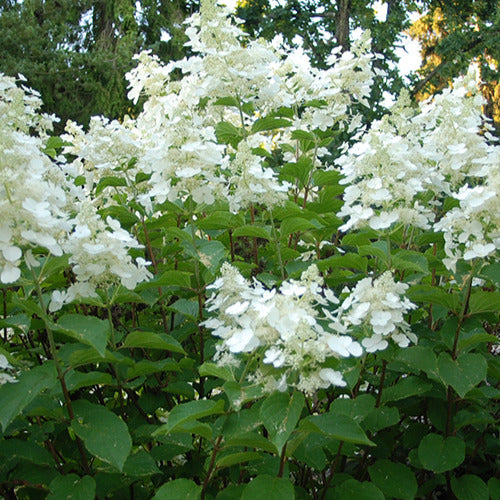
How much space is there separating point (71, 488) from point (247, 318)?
0.79 metres

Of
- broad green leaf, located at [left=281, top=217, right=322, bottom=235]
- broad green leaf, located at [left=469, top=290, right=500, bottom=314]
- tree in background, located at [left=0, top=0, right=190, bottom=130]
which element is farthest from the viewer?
tree in background, located at [left=0, top=0, right=190, bottom=130]

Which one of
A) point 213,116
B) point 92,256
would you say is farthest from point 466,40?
point 92,256

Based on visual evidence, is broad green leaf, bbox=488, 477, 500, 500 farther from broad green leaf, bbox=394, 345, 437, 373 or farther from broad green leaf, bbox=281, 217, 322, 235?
broad green leaf, bbox=281, 217, 322, 235

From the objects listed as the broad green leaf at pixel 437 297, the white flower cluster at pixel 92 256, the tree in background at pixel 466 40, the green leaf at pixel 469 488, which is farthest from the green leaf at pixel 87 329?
the tree in background at pixel 466 40

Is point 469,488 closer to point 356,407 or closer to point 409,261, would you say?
point 356,407

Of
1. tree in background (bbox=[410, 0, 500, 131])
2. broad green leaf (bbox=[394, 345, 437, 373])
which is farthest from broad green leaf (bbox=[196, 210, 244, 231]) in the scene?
tree in background (bbox=[410, 0, 500, 131])

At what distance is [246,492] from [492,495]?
1045mm

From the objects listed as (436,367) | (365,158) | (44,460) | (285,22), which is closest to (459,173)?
(365,158)

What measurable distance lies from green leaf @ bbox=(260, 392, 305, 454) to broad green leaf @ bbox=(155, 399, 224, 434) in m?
0.15

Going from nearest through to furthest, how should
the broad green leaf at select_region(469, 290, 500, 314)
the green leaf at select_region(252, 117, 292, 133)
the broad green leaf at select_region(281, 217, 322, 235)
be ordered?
the broad green leaf at select_region(469, 290, 500, 314) < the broad green leaf at select_region(281, 217, 322, 235) < the green leaf at select_region(252, 117, 292, 133)

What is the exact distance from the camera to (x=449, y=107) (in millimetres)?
2531

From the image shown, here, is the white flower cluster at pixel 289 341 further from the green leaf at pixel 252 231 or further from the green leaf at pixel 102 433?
the green leaf at pixel 252 231

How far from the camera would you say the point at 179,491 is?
1780 millimetres

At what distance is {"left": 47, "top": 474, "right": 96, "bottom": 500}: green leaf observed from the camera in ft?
5.97
